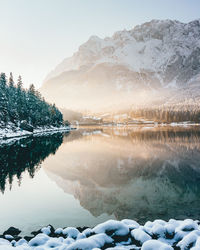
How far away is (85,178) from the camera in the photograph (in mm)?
20906

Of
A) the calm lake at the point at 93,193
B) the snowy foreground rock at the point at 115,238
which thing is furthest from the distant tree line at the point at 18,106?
the snowy foreground rock at the point at 115,238

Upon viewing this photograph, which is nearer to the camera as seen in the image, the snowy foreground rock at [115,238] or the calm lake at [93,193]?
the snowy foreground rock at [115,238]

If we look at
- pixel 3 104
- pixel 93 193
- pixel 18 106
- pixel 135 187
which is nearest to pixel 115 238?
pixel 93 193

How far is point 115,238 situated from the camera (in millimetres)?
8617

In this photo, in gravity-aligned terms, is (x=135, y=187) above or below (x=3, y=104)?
below

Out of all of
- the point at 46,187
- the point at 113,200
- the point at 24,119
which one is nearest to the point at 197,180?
the point at 113,200

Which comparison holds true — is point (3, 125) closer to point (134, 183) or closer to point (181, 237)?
point (134, 183)

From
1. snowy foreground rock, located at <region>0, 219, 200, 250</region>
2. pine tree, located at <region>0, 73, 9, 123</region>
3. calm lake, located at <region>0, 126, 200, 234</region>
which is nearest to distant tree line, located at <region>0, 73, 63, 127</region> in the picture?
pine tree, located at <region>0, 73, 9, 123</region>

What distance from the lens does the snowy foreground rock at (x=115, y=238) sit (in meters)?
7.79

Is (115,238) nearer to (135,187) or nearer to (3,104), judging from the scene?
(135,187)

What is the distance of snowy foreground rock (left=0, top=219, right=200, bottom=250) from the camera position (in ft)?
25.6

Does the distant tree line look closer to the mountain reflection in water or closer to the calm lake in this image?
the calm lake

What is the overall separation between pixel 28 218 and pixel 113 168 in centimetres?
1407

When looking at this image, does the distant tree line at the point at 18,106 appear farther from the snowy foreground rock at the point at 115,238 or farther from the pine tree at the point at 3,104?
the snowy foreground rock at the point at 115,238
